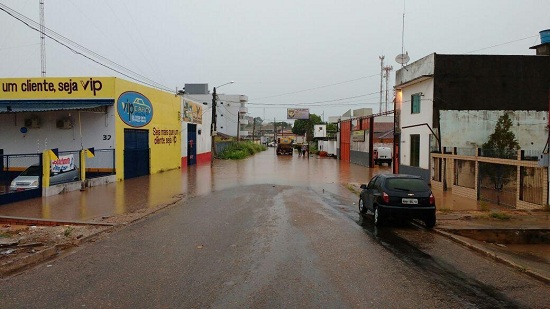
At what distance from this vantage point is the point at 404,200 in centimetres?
1195

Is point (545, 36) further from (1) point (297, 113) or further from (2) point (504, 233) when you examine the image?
(1) point (297, 113)

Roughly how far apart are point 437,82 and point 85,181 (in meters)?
18.7

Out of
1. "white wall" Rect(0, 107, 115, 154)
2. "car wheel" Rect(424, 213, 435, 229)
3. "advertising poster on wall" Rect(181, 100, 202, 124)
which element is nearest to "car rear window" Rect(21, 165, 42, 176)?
"white wall" Rect(0, 107, 115, 154)

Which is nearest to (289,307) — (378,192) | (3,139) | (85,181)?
(378,192)

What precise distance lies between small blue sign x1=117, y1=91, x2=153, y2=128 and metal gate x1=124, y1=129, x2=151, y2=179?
61 cm

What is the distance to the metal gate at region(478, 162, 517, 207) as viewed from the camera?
635 inches

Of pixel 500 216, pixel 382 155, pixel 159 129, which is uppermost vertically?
pixel 159 129

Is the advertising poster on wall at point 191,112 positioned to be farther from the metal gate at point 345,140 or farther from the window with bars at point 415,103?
the metal gate at point 345,140

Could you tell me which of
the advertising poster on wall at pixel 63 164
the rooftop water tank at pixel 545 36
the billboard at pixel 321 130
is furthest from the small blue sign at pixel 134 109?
the billboard at pixel 321 130

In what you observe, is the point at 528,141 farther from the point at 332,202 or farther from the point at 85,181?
the point at 85,181

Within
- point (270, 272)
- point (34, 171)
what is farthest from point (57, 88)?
point (270, 272)

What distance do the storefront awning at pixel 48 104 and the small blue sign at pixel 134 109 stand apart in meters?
1.10

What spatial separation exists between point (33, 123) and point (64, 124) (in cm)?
206

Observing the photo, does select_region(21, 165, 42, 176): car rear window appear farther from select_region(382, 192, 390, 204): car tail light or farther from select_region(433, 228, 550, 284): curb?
select_region(433, 228, 550, 284): curb
